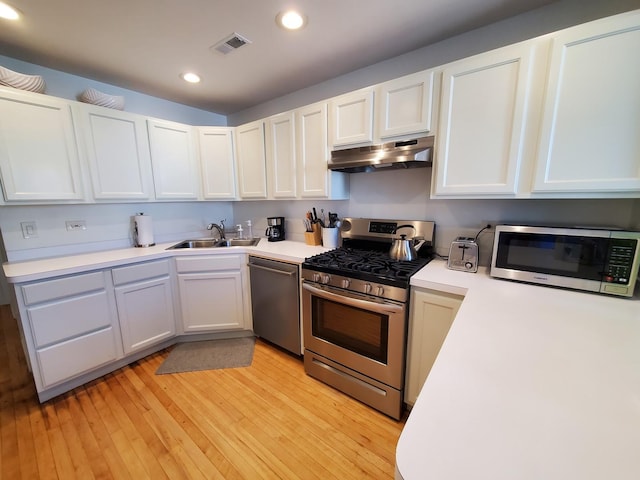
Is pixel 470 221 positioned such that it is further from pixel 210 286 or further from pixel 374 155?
pixel 210 286

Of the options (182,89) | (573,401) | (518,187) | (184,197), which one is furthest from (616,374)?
(182,89)

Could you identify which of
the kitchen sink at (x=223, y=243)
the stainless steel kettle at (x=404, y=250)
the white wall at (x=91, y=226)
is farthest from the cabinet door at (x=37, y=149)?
the stainless steel kettle at (x=404, y=250)

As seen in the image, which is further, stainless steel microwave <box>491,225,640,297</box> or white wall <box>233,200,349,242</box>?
white wall <box>233,200,349,242</box>

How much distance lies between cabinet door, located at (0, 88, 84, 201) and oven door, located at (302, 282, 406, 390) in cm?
208

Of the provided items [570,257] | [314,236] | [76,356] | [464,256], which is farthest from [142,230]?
[570,257]

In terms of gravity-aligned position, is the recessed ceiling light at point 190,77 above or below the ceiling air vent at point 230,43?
above

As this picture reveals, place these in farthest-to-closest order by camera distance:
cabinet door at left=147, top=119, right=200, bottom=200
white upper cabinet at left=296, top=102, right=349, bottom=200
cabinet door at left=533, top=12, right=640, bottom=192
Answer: cabinet door at left=147, top=119, right=200, bottom=200 < white upper cabinet at left=296, top=102, right=349, bottom=200 < cabinet door at left=533, top=12, right=640, bottom=192

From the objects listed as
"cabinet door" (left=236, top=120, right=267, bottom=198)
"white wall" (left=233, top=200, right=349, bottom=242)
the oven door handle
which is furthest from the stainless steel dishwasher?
"cabinet door" (left=236, top=120, right=267, bottom=198)

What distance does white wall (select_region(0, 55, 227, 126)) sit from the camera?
1.97 m

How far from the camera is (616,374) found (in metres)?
0.68

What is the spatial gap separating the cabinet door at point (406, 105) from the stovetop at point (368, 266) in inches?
34.8

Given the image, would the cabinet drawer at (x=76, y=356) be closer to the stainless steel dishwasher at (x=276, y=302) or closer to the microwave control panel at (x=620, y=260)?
the stainless steel dishwasher at (x=276, y=302)

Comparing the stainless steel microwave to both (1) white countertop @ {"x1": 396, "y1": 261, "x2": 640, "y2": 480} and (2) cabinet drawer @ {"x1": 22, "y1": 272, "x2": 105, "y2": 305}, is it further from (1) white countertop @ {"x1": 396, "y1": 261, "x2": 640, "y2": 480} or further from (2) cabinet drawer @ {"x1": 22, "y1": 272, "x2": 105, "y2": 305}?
(2) cabinet drawer @ {"x1": 22, "y1": 272, "x2": 105, "y2": 305}

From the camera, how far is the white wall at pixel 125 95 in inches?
77.6
